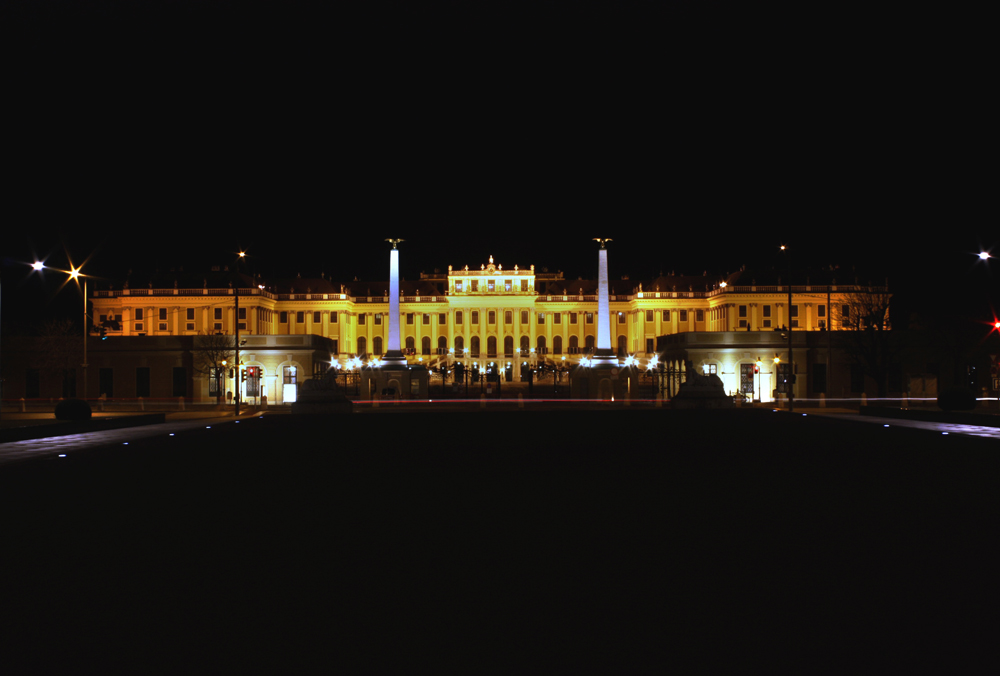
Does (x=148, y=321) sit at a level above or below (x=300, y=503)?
above

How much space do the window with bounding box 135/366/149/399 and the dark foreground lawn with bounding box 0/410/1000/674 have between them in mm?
51546

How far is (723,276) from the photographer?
457 feet

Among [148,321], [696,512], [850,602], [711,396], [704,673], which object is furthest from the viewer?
[148,321]

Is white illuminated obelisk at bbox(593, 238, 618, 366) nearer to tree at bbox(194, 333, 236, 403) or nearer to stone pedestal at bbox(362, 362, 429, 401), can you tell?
stone pedestal at bbox(362, 362, 429, 401)

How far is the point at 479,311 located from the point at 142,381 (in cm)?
7279

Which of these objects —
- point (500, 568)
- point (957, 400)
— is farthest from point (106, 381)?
point (500, 568)

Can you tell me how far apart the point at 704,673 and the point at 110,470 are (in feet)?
53.1

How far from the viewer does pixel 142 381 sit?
226ft

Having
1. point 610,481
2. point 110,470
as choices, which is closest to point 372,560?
point 610,481

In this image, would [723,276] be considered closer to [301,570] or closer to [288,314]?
[288,314]

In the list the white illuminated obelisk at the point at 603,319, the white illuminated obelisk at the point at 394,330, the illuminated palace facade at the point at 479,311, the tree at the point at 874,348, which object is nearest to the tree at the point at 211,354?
the white illuminated obelisk at the point at 394,330

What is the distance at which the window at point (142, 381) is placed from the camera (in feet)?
226

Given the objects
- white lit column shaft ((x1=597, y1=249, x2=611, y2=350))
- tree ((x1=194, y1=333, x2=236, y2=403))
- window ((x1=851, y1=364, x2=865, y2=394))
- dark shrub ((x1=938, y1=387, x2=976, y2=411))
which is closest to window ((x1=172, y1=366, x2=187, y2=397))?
tree ((x1=194, y1=333, x2=236, y2=403))

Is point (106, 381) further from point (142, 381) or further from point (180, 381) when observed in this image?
point (180, 381)
